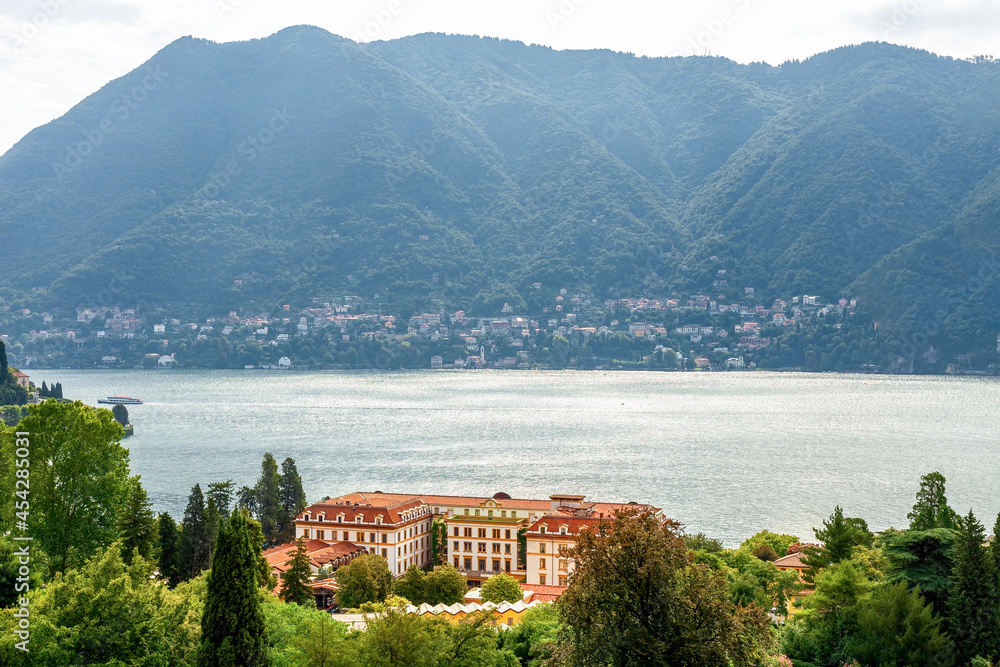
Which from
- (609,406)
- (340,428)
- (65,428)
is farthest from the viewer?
(609,406)

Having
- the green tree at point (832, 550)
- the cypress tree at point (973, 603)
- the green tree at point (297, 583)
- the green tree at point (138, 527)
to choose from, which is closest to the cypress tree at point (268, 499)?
the green tree at point (297, 583)

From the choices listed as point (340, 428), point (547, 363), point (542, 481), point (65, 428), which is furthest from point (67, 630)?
point (547, 363)

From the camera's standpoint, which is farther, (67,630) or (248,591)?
(248,591)

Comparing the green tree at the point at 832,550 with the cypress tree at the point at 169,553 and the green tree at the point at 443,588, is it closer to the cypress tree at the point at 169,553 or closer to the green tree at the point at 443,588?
the green tree at the point at 443,588

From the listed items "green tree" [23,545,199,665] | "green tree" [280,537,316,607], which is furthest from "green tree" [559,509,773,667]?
"green tree" [280,537,316,607]

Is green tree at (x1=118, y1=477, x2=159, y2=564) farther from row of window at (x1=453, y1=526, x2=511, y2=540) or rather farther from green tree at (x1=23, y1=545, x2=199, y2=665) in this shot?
row of window at (x1=453, y1=526, x2=511, y2=540)

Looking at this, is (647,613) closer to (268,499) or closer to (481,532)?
(481,532)

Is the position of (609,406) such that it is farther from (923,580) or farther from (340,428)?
(923,580)
